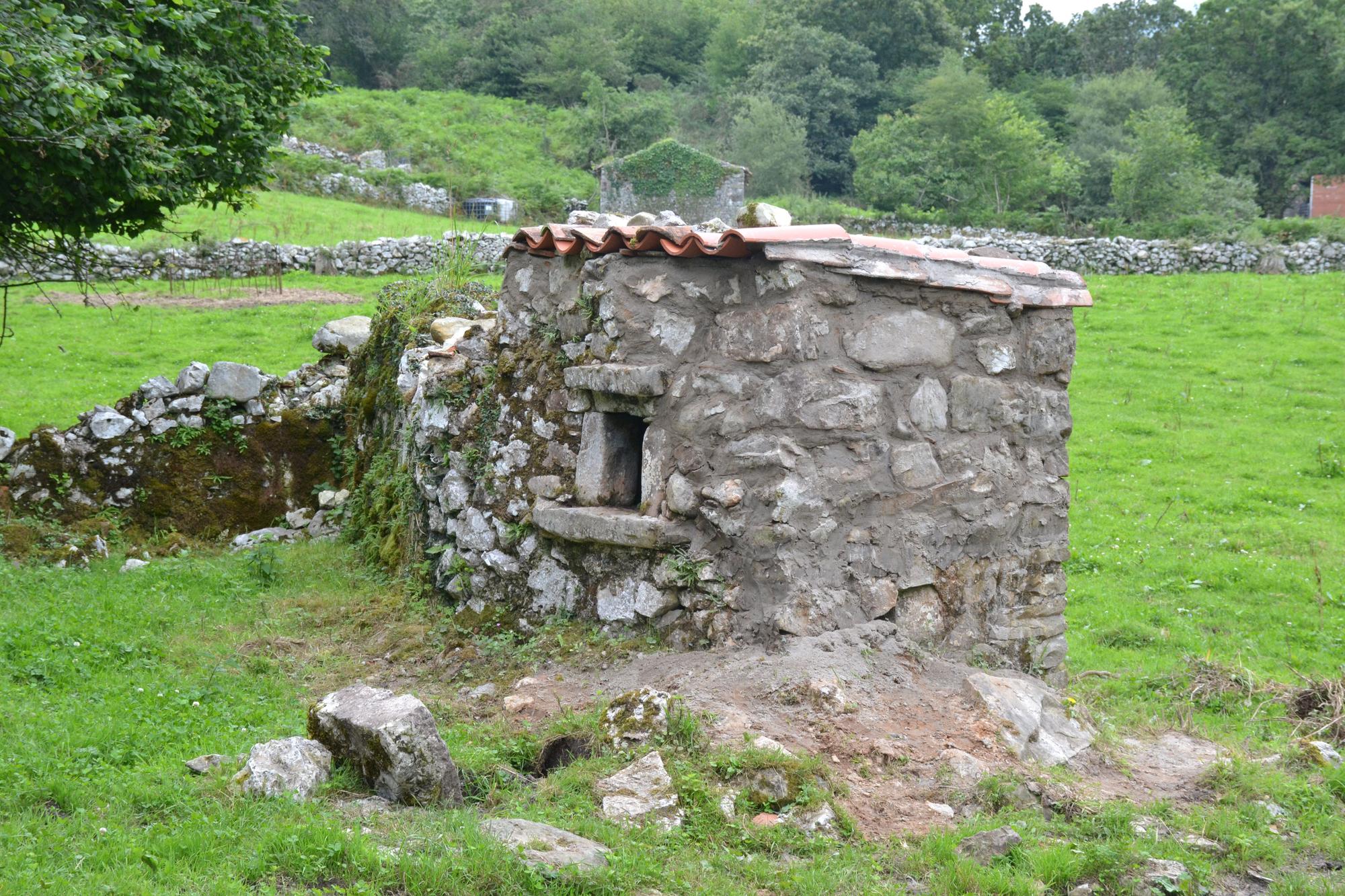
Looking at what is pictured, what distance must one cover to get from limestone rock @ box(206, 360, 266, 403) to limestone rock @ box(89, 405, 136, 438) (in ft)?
2.46

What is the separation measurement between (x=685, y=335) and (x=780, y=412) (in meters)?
0.69

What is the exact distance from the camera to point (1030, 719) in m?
5.15

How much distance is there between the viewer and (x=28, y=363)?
564 inches

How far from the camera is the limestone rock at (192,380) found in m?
10.2

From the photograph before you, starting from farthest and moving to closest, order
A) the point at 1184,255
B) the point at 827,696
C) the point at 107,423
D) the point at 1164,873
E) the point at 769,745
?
the point at 1184,255
the point at 107,423
the point at 827,696
the point at 769,745
the point at 1164,873

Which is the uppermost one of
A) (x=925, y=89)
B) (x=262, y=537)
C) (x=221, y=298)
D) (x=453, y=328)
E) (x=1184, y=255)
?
(x=925, y=89)

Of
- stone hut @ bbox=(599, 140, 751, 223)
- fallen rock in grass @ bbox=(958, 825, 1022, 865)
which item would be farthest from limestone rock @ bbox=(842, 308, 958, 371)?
stone hut @ bbox=(599, 140, 751, 223)

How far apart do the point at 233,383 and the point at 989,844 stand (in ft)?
27.8

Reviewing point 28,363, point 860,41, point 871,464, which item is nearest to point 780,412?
point 871,464

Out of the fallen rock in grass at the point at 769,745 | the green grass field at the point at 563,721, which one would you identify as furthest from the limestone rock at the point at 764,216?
the fallen rock in grass at the point at 769,745

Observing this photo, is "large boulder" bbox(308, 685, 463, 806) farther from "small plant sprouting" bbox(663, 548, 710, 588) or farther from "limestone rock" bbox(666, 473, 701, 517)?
"limestone rock" bbox(666, 473, 701, 517)

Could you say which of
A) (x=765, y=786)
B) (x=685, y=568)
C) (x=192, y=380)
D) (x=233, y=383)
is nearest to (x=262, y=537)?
(x=233, y=383)

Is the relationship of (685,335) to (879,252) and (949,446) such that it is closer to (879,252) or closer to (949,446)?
(879,252)

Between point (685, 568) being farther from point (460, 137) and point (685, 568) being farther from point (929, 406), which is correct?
point (460, 137)
